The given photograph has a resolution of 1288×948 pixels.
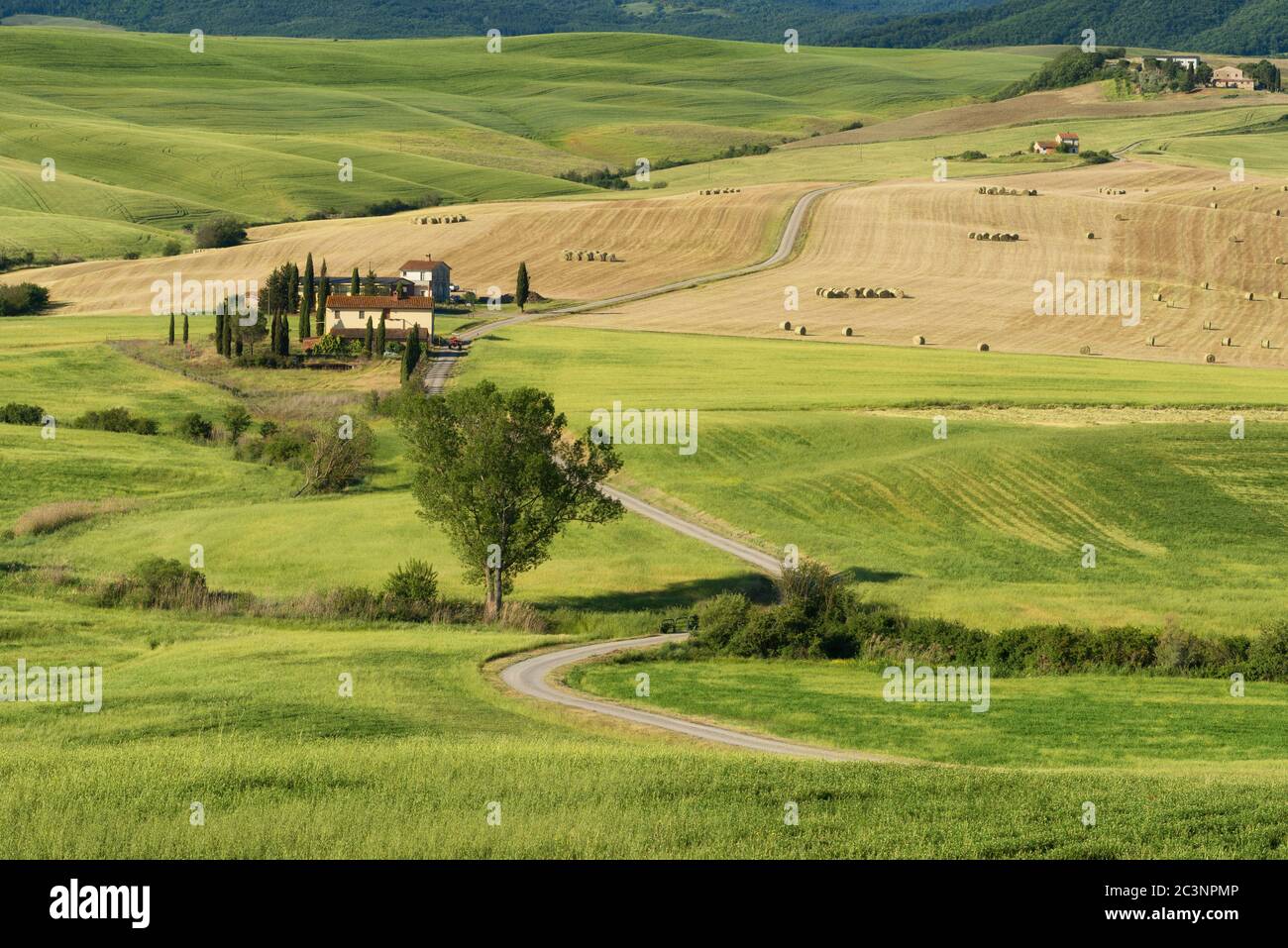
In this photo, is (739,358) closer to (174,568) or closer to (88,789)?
(174,568)

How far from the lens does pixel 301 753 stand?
31.5 m

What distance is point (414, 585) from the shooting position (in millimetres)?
62031

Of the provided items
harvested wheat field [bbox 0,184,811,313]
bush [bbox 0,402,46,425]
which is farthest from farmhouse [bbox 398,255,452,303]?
bush [bbox 0,402,46,425]

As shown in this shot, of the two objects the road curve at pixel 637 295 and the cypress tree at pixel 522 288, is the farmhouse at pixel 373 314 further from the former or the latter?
the cypress tree at pixel 522 288

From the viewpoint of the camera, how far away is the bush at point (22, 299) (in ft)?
516

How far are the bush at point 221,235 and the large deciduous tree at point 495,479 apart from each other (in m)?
130

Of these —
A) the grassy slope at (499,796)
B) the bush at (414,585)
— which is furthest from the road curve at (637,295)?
the grassy slope at (499,796)

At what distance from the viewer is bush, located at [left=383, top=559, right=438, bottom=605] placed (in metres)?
62.0

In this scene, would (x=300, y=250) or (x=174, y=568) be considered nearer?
(x=174, y=568)

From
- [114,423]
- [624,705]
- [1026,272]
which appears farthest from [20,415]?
[1026,272]

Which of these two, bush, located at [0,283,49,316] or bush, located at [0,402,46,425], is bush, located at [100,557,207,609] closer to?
bush, located at [0,402,46,425]
